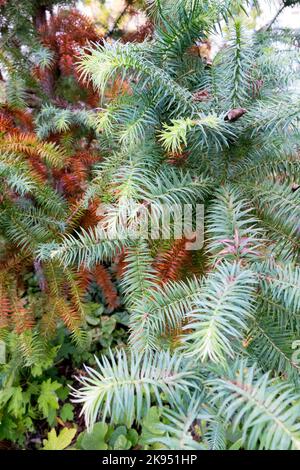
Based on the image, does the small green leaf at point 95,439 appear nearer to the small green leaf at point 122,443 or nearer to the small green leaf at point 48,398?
the small green leaf at point 122,443

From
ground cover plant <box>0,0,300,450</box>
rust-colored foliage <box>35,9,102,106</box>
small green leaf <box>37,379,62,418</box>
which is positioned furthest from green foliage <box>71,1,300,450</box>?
small green leaf <box>37,379,62,418</box>

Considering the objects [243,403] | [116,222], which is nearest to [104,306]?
[116,222]

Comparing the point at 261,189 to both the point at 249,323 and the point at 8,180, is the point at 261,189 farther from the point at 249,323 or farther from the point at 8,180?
the point at 8,180

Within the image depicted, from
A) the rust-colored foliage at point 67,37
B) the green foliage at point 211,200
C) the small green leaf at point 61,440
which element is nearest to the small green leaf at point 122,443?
the small green leaf at point 61,440

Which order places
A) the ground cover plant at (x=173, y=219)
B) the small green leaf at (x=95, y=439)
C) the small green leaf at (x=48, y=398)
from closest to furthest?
the ground cover plant at (x=173, y=219) → the small green leaf at (x=95, y=439) → the small green leaf at (x=48, y=398)

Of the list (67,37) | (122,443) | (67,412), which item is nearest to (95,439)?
(122,443)

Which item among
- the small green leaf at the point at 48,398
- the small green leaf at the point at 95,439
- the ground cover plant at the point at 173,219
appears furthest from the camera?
the small green leaf at the point at 48,398

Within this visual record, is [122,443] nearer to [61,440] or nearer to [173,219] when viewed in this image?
[61,440]

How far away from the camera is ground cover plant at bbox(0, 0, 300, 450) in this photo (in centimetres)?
39

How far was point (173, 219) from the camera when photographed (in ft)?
2.06

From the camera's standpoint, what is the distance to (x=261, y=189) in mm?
625

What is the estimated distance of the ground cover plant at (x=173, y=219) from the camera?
392 mm

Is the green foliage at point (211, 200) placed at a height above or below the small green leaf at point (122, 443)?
above

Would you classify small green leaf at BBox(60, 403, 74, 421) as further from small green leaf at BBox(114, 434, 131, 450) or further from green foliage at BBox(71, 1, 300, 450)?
green foliage at BBox(71, 1, 300, 450)
